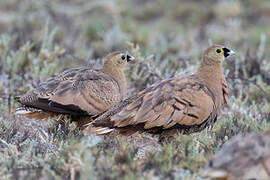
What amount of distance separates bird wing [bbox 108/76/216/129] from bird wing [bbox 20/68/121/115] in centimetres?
63

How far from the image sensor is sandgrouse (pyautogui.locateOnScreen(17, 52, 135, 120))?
544 centimetres

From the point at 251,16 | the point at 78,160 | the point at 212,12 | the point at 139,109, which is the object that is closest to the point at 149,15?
the point at 212,12

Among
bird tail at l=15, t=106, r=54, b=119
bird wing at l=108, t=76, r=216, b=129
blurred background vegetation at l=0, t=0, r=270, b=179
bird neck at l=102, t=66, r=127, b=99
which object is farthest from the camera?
bird neck at l=102, t=66, r=127, b=99

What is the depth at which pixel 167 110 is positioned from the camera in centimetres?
488

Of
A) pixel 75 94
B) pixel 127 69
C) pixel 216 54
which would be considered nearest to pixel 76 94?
pixel 75 94

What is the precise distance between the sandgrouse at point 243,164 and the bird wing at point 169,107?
115 cm

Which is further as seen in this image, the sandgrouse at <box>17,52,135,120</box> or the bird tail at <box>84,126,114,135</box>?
the sandgrouse at <box>17,52,135,120</box>

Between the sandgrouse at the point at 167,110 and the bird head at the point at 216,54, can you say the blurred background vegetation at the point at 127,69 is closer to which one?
the sandgrouse at the point at 167,110

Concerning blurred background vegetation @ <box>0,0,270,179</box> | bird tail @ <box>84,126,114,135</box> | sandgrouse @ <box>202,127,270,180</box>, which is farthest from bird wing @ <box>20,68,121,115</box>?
sandgrouse @ <box>202,127,270,180</box>

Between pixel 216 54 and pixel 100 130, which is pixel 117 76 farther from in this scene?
pixel 100 130

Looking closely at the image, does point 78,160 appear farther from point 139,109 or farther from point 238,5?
point 238,5

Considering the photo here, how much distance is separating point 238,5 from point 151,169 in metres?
10.2

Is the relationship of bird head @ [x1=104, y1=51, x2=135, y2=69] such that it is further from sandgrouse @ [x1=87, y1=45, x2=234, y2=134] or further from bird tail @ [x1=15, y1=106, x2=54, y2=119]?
sandgrouse @ [x1=87, y1=45, x2=234, y2=134]

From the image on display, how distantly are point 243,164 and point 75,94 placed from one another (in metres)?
2.32
